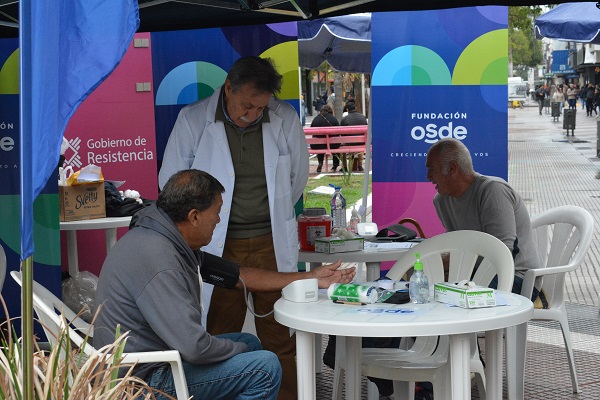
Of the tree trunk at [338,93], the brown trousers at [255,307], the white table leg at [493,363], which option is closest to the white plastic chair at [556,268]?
the white table leg at [493,363]

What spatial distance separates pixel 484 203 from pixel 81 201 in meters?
2.49

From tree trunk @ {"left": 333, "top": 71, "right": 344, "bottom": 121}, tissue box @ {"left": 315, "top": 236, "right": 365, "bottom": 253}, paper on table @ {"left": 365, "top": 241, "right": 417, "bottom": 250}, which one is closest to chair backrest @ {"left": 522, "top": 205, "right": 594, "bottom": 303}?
paper on table @ {"left": 365, "top": 241, "right": 417, "bottom": 250}

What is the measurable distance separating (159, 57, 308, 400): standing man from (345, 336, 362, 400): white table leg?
0.59 m

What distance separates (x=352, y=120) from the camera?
768 inches

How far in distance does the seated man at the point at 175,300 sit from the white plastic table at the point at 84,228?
7.75 feet

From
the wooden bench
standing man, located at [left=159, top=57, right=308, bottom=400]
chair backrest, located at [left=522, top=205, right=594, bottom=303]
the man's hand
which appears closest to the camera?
the man's hand

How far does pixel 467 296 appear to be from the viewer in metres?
3.52

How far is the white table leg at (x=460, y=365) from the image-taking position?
340 centimetres

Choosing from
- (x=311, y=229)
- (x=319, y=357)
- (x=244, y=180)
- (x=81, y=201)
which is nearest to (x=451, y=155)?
(x=311, y=229)

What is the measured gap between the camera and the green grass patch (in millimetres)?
13796

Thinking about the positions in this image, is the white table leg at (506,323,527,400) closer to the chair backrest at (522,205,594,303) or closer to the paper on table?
the chair backrest at (522,205,594,303)

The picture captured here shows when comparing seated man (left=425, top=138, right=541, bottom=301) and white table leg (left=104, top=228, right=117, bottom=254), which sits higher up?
seated man (left=425, top=138, right=541, bottom=301)

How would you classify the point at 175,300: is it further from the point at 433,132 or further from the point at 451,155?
the point at 433,132

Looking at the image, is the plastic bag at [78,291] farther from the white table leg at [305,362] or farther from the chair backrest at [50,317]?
the white table leg at [305,362]
